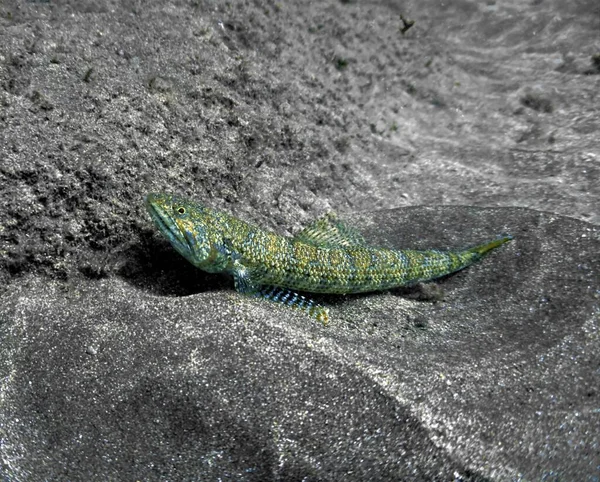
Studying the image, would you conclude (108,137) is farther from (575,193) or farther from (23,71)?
(575,193)

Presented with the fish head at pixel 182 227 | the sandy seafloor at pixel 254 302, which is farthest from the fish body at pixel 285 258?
the sandy seafloor at pixel 254 302

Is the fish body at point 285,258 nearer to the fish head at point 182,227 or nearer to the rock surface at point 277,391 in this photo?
the fish head at point 182,227

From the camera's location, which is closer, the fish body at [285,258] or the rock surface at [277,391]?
the rock surface at [277,391]

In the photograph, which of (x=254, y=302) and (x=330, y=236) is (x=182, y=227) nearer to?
(x=254, y=302)

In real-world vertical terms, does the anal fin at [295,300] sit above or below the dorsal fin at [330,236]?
below

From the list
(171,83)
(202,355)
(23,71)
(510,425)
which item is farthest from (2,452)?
(171,83)

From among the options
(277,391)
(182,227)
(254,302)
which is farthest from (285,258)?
(277,391)

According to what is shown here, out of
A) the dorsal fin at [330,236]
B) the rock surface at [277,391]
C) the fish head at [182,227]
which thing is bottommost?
the rock surface at [277,391]
